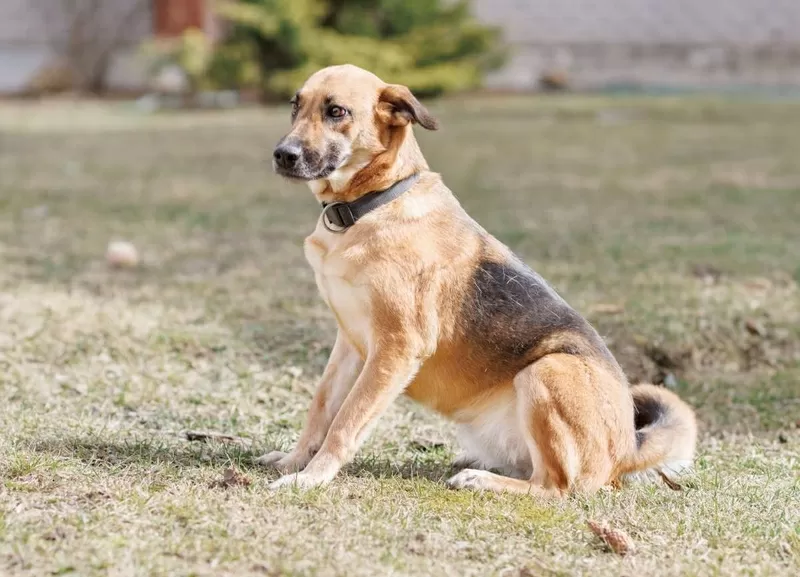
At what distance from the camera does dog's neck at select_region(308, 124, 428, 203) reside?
397 centimetres

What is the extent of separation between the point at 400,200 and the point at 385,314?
460 mm

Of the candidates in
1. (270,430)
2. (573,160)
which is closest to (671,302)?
(270,430)

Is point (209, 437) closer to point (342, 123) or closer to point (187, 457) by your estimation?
point (187, 457)

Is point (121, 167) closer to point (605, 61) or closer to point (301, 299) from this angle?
point (301, 299)

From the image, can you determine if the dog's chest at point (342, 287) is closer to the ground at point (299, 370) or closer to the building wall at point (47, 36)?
the ground at point (299, 370)

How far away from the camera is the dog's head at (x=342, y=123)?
12.5 feet

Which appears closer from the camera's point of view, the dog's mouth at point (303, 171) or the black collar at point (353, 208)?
the dog's mouth at point (303, 171)

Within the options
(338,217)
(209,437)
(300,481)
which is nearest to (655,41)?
(209,437)

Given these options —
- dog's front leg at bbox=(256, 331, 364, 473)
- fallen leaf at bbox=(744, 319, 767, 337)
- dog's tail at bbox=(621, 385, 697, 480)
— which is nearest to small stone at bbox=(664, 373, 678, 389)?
fallen leaf at bbox=(744, 319, 767, 337)

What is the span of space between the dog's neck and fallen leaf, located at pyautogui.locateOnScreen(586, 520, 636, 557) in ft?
4.73

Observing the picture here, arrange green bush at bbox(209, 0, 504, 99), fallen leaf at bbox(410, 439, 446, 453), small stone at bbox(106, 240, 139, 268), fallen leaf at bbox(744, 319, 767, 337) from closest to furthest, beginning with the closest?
fallen leaf at bbox(410, 439, 446, 453) → fallen leaf at bbox(744, 319, 767, 337) → small stone at bbox(106, 240, 139, 268) → green bush at bbox(209, 0, 504, 99)

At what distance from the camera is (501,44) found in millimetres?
23406

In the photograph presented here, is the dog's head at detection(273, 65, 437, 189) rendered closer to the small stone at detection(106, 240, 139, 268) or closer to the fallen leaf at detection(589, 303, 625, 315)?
the fallen leaf at detection(589, 303, 625, 315)

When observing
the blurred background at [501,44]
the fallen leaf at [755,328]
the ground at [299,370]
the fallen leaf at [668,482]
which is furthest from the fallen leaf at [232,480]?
the blurred background at [501,44]
